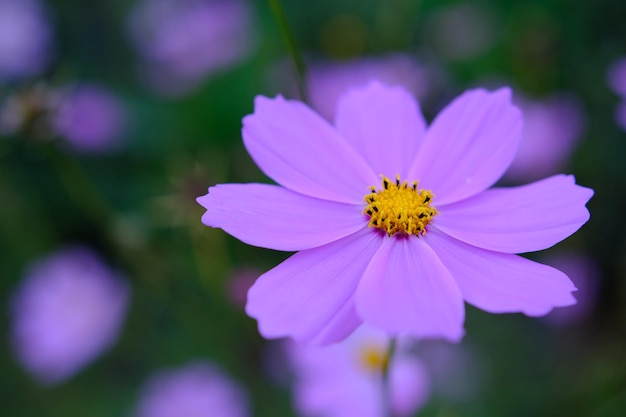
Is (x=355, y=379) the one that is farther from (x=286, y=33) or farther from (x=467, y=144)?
(x=286, y=33)

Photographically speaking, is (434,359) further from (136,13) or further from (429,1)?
(136,13)

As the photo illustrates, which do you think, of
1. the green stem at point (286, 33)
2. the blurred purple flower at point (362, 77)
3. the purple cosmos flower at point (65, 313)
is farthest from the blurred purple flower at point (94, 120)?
the green stem at point (286, 33)

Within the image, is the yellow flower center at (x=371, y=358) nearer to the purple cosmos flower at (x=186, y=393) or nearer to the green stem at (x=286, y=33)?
the purple cosmos flower at (x=186, y=393)

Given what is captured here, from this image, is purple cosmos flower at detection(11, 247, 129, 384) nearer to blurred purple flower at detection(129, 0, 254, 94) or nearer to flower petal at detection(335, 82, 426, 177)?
blurred purple flower at detection(129, 0, 254, 94)

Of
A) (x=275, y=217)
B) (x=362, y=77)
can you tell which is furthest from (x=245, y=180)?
(x=275, y=217)

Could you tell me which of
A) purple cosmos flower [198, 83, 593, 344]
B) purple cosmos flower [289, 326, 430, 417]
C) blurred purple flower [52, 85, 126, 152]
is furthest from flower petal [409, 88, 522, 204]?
blurred purple flower [52, 85, 126, 152]

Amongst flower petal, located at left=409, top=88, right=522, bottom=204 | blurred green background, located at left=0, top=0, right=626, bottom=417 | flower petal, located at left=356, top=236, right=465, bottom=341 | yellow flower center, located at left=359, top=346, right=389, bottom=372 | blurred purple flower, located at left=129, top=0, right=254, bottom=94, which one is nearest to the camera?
flower petal, located at left=356, top=236, right=465, bottom=341

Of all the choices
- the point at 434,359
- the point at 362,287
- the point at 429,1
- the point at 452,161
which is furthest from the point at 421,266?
the point at 429,1
